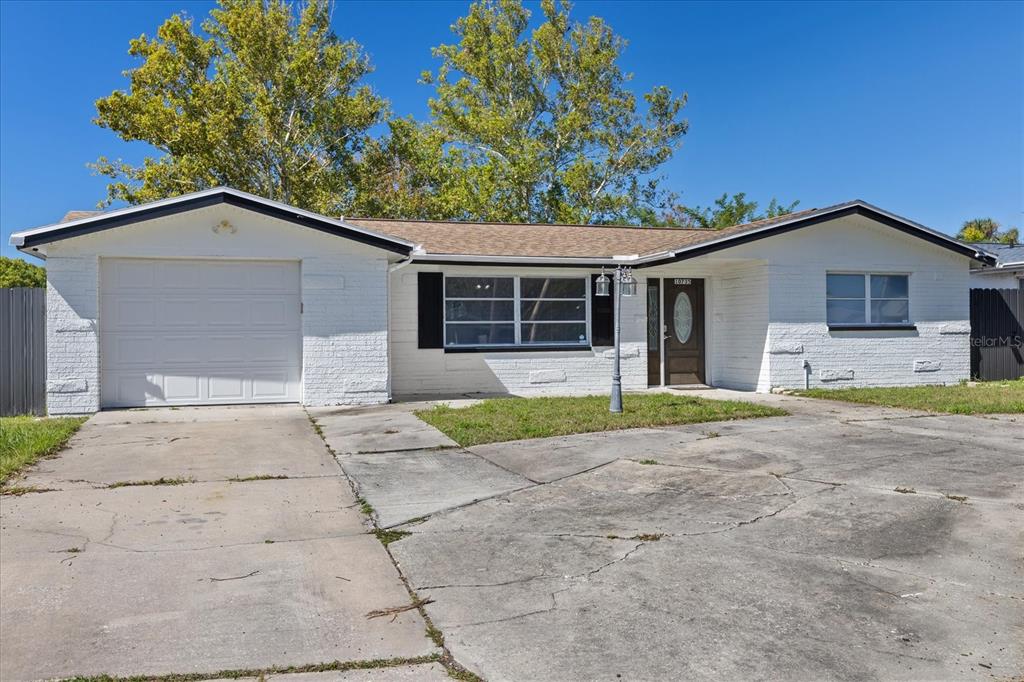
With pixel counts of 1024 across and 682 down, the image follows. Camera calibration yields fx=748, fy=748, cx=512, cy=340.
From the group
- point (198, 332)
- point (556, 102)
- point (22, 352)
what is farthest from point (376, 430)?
point (556, 102)

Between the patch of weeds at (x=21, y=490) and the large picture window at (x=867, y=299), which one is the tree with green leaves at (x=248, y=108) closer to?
the large picture window at (x=867, y=299)

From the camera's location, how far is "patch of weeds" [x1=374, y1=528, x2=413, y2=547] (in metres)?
5.00

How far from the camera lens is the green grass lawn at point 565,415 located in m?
9.22

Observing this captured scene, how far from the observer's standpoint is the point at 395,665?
10.6ft

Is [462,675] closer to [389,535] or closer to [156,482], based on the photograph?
[389,535]

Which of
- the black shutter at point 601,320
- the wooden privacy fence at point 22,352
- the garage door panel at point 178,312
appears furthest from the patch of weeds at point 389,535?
the black shutter at point 601,320

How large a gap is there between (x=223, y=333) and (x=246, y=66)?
1878cm

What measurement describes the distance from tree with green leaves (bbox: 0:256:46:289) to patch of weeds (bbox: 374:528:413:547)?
4553cm

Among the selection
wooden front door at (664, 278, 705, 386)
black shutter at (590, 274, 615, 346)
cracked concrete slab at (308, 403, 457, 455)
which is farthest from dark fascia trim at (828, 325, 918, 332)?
cracked concrete slab at (308, 403, 457, 455)

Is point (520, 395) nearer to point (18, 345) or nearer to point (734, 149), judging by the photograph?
point (18, 345)

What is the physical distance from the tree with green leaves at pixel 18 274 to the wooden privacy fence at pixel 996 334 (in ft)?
151

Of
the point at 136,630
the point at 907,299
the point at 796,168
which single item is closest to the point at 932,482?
the point at 136,630

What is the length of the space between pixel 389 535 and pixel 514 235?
39.0ft

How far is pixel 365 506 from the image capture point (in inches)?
232
